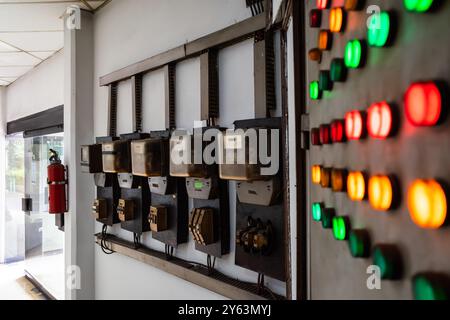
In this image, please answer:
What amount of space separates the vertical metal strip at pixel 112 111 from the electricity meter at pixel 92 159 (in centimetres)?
18

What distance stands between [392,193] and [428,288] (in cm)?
12

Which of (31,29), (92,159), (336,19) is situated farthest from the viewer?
(31,29)

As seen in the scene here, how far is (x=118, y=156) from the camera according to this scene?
1.82m

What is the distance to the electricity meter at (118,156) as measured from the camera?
1.82m

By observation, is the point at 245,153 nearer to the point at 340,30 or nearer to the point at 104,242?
the point at 340,30

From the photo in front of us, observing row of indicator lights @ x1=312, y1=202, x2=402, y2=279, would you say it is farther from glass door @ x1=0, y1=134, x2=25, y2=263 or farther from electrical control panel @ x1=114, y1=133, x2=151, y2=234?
glass door @ x1=0, y1=134, x2=25, y2=263

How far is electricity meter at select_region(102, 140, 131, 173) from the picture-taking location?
1.82 meters

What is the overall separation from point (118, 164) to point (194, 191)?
622mm

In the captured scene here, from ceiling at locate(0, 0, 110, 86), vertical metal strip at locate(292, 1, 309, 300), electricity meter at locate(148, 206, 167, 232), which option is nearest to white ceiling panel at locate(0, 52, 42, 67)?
ceiling at locate(0, 0, 110, 86)

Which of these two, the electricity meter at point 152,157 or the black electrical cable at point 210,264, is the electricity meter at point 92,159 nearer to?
the electricity meter at point 152,157

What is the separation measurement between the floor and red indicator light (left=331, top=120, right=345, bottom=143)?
4400 mm

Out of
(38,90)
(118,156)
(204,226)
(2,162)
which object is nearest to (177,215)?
(204,226)

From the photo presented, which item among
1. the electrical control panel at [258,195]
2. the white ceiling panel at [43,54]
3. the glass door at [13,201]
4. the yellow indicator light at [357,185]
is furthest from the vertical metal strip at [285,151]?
the glass door at [13,201]
